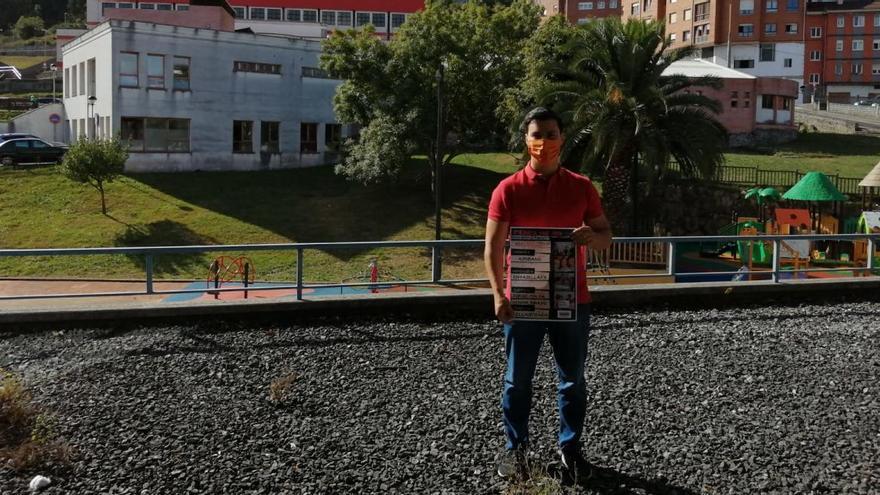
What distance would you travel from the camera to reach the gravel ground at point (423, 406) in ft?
15.2

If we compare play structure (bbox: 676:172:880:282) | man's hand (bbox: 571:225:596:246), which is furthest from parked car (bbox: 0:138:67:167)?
man's hand (bbox: 571:225:596:246)

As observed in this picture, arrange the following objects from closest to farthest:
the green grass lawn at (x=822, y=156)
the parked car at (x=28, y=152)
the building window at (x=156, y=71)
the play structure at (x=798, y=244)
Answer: the play structure at (x=798, y=244) < the green grass lawn at (x=822, y=156) < the building window at (x=156, y=71) < the parked car at (x=28, y=152)

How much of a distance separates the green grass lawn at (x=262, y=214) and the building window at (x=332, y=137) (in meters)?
2.91

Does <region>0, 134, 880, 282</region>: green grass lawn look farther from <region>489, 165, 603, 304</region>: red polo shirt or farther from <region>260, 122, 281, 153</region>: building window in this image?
<region>489, 165, 603, 304</region>: red polo shirt

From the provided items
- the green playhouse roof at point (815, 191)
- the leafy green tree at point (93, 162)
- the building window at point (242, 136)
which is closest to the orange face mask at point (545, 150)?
the green playhouse roof at point (815, 191)

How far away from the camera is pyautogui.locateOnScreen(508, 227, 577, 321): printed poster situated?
4289 millimetres

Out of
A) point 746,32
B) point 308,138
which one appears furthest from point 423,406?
point 746,32

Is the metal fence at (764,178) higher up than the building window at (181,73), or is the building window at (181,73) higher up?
the building window at (181,73)

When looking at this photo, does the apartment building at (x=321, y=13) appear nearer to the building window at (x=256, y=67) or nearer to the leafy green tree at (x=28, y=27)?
the building window at (x=256, y=67)

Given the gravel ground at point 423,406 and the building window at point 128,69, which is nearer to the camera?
the gravel ground at point 423,406

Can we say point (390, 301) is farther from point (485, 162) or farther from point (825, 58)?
point (825, 58)

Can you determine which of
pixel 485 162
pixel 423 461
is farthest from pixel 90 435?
pixel 485 162

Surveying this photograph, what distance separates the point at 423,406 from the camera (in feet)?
19.4

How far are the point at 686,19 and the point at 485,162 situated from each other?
44703 mm
